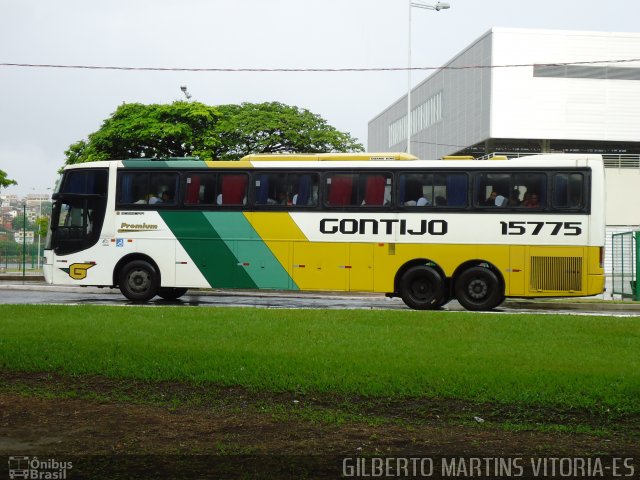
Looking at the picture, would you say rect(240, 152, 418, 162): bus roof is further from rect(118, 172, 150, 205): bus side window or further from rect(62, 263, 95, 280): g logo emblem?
rect(62, 263, 95, 280): g logo emblem

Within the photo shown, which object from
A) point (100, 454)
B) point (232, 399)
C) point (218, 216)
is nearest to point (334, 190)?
point (218, 216)

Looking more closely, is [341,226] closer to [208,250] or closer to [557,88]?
[208,250]

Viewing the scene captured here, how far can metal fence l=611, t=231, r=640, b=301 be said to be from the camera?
2512 cm

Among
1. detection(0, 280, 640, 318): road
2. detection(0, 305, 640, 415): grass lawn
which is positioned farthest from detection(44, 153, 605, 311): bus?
detection(0, 305, 640, 415): grass lawn

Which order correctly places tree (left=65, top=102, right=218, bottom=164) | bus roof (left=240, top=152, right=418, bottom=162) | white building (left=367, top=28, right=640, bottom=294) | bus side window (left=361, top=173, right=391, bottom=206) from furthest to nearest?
white building (left=367, top=28, right=640, bottom=294) < tree (left=65, top=102, right=218, bottom=164) < bus roof (left=240, top=152, right=418, bottom=162) < bus side window (left=361, top=173, right=391, bottom=206)

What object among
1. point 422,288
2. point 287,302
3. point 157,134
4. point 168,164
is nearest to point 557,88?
point 157,134

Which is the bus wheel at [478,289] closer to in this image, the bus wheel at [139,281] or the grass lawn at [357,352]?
the grass lawn at [357,352]

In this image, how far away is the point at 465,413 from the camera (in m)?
8.66

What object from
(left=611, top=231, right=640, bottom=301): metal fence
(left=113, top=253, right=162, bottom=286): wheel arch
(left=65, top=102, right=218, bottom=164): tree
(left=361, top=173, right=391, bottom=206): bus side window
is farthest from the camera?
(left=65, top=102, right=218, bottom=164): tree

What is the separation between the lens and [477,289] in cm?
2048

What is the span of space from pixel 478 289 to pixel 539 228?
1.89 m

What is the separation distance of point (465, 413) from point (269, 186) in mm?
13527

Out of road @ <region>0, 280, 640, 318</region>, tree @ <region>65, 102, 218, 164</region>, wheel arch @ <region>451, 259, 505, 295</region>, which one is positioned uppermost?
tree @ <region>65, 102, 218, 164</region>

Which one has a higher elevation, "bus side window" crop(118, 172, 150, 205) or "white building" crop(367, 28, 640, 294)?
"white building" crop(367, 28, 640, 294)
